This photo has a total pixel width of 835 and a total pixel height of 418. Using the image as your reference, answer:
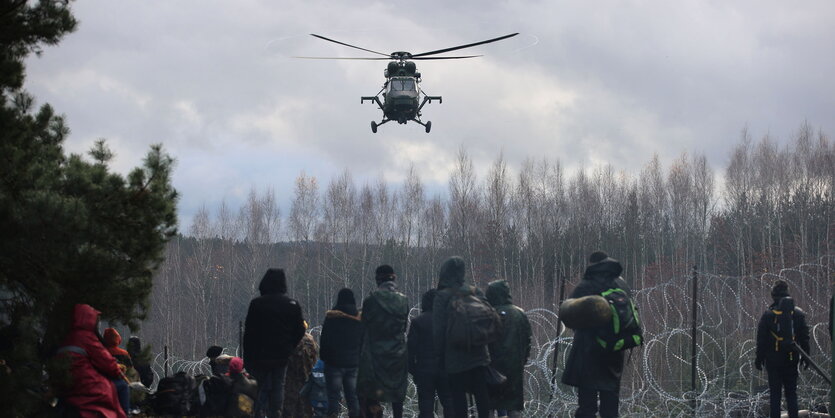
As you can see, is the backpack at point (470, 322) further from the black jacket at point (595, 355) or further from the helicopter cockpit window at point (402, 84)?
the helicopter cockpit window at point (402, 84)

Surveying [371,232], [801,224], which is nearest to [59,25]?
[801,224]

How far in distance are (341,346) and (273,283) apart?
1.12 metres

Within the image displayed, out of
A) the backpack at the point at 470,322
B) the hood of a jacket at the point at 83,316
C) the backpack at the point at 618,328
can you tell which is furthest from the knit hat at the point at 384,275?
the hood of a jacket at the point at 83,316

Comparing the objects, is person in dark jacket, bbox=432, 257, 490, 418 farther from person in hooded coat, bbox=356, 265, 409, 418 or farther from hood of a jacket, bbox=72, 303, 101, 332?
hood of a jacket, bbox=72, 303, 101, 332

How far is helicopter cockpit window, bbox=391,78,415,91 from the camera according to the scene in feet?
75.8

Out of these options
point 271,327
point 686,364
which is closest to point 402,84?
point 686,364

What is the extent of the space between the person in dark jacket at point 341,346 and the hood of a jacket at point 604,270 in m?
2.68

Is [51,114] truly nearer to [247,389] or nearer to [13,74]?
[13,74]

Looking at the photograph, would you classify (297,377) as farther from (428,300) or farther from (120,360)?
(428,300)

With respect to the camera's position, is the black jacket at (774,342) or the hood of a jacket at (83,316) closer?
the hood of a jacket at (83,316)

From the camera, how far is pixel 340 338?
10.6 metres

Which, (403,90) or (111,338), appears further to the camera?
(403,90)

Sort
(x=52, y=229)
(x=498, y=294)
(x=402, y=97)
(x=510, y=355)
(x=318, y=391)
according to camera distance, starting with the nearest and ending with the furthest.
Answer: (x=52, y=229)
(x=498, y=294)
(x=510, y=355)
(x=318, y=391)
(x=402, y=97)

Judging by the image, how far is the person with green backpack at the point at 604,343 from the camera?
8.76m
